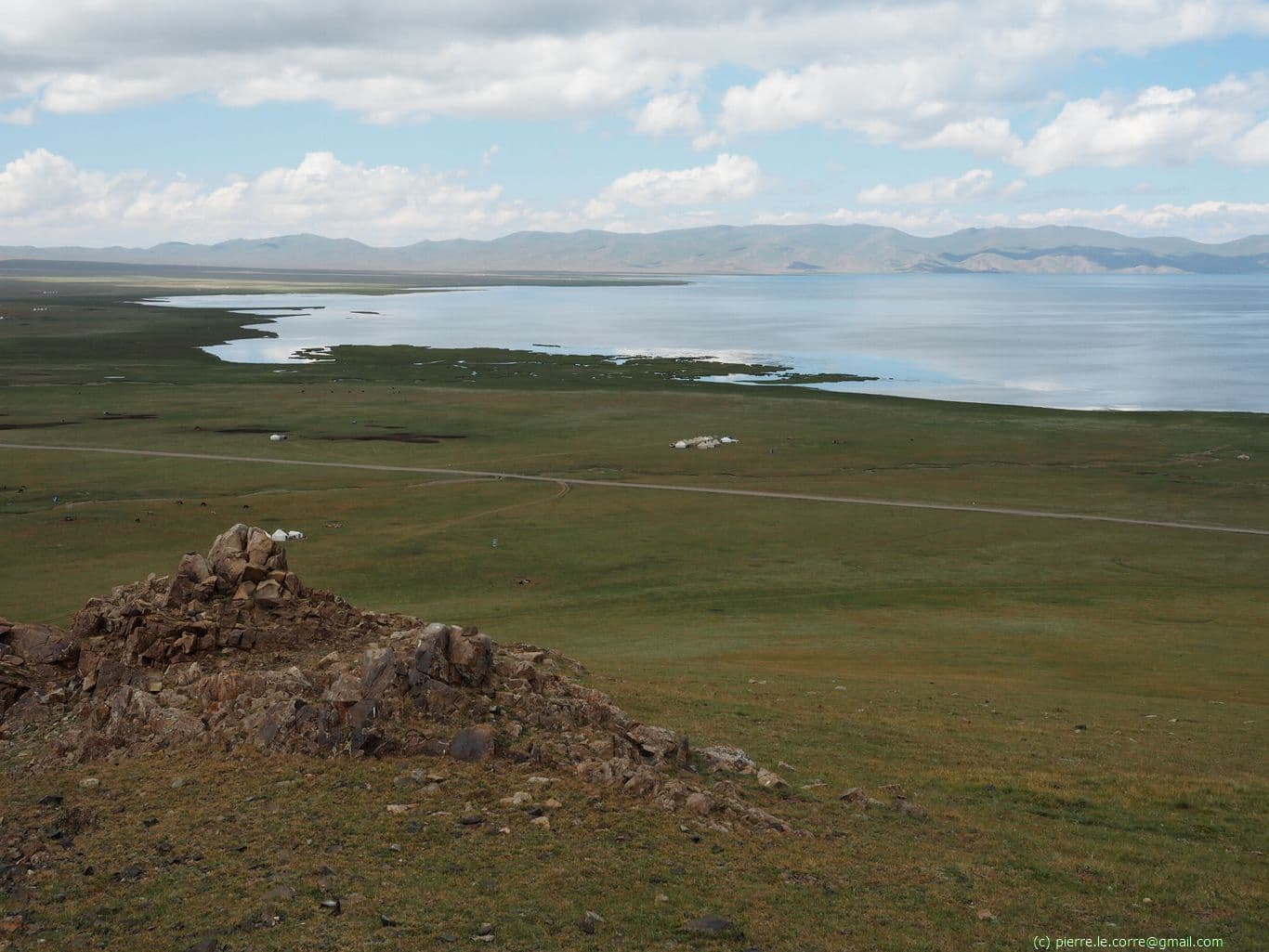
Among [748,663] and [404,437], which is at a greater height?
[404,437]

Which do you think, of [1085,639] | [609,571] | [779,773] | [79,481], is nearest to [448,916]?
[779,773]

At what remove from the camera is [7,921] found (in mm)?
14000

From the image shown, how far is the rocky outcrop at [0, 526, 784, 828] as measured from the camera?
1881 centimetres

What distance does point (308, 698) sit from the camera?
1977 cm

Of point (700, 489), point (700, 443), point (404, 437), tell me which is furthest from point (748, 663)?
point (404, 437)

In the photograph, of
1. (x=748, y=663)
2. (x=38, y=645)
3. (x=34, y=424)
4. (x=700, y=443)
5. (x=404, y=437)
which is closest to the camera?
(x=38, y=645)

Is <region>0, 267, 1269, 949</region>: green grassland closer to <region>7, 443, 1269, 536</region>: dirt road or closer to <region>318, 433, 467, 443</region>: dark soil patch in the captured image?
<region>7, 443, 1269, 536</region>: dirt road

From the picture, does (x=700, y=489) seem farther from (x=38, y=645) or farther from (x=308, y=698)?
(x=308, y=698)

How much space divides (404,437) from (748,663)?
2661 inches

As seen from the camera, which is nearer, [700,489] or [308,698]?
[308,698]

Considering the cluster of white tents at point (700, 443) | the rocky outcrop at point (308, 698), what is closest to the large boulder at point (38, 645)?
the rocky outcrop at point (308, 698)

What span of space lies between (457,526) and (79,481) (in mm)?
28395

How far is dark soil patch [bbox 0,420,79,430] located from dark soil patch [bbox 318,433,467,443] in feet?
79.0

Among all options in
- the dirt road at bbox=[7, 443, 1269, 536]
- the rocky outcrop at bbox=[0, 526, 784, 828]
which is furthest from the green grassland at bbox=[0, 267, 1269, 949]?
the dirt road at bbox=[7, 443, 1269, 536]
